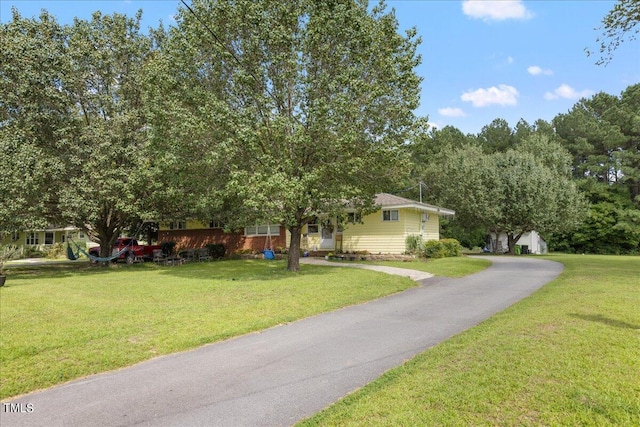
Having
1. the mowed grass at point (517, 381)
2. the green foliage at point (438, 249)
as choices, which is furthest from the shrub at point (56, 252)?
the mowed grass at point (517, 381)

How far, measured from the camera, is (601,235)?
39406 mm

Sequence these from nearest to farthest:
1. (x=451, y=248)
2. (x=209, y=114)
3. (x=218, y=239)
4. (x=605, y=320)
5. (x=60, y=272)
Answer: (x=605, y=320), (x=209, y=114), (x=60, y=272), (x=451, y=248), (x=218, y=239)

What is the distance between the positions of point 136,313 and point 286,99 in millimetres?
9221

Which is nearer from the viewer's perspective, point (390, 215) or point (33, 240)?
point (390, 215)

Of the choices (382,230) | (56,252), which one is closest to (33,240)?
(56,252)

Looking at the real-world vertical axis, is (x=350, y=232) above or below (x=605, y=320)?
above

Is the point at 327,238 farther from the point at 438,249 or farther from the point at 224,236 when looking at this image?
the point at 224,236

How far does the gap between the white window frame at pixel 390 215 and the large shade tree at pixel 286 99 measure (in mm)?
6846

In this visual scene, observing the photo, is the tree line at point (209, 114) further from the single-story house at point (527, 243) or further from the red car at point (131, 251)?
the single-story house at point (527, 243)

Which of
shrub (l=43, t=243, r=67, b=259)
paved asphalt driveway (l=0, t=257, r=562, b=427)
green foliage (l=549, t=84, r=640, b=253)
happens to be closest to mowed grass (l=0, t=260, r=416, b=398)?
paved asphalt driveway (l=0, t=257, r=562, b=427)

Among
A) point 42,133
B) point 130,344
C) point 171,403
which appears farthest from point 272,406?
point 42,133

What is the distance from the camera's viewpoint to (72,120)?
53.3ft

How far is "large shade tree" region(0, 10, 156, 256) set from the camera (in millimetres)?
14969

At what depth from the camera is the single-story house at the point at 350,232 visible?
21.4m
